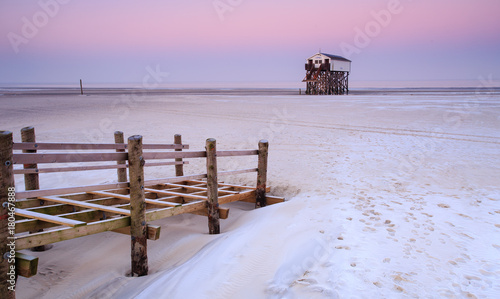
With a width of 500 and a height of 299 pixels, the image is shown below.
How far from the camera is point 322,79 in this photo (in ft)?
183

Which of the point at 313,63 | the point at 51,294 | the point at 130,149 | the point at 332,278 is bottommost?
the point at 51,294

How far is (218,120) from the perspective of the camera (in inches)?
808

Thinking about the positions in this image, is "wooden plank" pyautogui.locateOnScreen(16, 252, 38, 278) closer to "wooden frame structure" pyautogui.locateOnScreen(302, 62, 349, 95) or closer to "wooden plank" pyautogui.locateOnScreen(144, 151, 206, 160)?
"wooden plank" pyautogui.locateOnScreen(144, 151, 206, 160)

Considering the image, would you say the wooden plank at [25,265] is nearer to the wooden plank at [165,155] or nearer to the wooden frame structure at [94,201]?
the wooden frame structure at [94,201]

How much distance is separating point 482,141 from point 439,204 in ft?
28.4

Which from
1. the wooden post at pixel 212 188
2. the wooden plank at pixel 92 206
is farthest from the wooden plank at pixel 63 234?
the wooden post at pixel 212 188

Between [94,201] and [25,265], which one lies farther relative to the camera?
[94,201]

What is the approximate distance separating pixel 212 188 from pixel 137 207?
166 centimetres

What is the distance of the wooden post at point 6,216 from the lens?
11.2ft

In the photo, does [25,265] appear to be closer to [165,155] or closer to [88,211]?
[88,211]

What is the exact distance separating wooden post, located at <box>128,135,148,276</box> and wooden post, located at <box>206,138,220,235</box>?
147cm

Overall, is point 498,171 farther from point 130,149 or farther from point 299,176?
point 130,149

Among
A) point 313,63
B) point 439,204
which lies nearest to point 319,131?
point 439,204

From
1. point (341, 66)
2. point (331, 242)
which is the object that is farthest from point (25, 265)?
point (341, 66)
